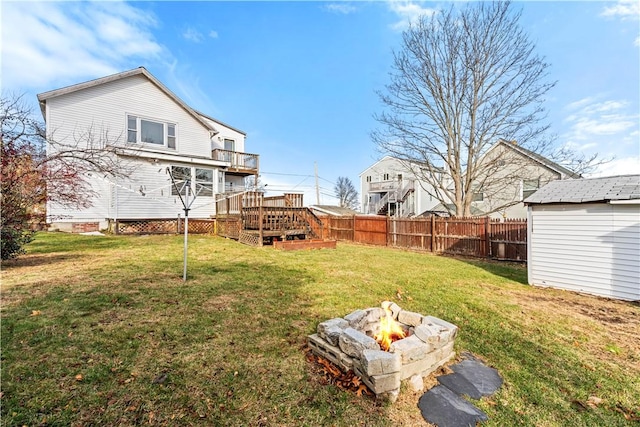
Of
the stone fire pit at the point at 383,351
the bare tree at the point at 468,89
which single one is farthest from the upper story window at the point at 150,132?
the stone fire pit at the point at 383,351

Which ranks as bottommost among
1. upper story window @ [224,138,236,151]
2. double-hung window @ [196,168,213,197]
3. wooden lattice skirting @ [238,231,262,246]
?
wooden lattice skirting @ [238,231,262,246]

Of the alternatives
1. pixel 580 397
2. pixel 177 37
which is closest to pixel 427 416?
pixel 580 397

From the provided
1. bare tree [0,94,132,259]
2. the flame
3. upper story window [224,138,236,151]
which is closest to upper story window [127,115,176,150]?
upper story window [224,138,236,151]

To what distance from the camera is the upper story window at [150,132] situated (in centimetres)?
1436

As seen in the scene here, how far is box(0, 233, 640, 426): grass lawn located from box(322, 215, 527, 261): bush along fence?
423 cm

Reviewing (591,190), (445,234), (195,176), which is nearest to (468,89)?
(445,234)

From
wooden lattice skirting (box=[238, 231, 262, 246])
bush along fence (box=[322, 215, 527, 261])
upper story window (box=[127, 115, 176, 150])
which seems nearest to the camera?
bush along fence (box=[322, 215, 527, 261])

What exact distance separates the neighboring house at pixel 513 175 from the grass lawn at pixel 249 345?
8.14 metres

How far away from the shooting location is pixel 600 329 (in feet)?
13.5

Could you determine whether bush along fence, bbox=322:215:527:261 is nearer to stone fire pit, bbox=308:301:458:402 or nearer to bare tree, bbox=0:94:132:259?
stone fire pit, bbox=308:301:458:402

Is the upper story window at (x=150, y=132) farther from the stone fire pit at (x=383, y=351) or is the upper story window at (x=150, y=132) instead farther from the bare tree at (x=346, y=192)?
the bare tree at (x=346, y=192)

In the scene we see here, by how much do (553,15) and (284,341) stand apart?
14170mm

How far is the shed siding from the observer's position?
18.4 ft

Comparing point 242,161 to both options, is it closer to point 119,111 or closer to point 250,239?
point 119,111
